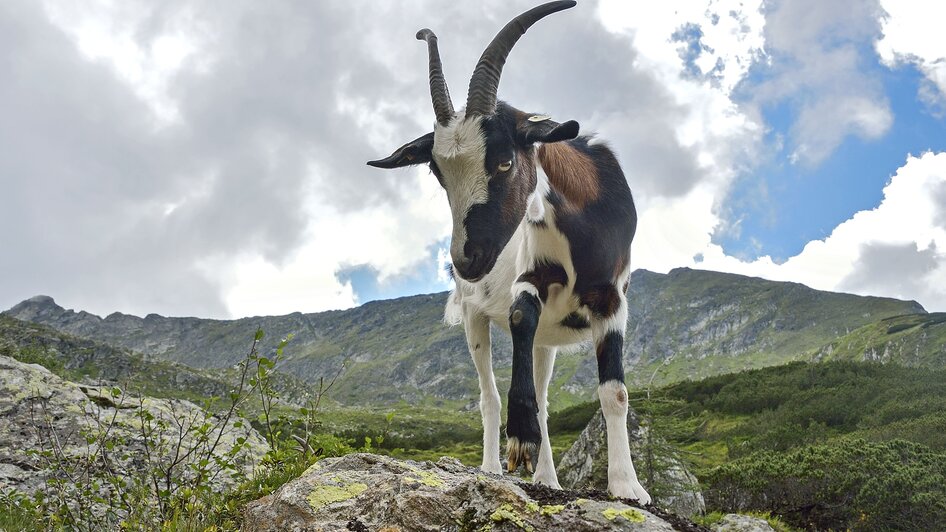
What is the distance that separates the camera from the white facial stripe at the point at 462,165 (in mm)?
5266

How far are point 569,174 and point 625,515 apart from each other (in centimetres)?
409

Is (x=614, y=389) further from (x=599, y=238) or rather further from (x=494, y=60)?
(x=494, y=60)

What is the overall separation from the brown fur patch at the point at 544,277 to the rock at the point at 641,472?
9347 mm

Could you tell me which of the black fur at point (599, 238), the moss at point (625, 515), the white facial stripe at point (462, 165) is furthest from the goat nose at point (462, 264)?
the moss at point (625, 515)

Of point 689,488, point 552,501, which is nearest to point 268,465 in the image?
point 552,501

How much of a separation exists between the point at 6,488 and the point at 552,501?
334 inches

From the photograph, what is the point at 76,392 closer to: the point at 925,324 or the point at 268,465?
the point at 268,465

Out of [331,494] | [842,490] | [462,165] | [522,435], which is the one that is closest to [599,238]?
[462,165]

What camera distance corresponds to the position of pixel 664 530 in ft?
11.1

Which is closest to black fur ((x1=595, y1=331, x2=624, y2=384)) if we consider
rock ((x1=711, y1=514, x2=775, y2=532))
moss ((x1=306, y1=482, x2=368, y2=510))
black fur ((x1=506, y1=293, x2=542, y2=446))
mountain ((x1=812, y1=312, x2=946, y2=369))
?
black fur ((x1=506, y1=293, x2=542, y2=446))

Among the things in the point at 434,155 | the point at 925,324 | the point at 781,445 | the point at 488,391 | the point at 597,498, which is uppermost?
the point at 925,324

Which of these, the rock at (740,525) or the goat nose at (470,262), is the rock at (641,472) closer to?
the rock at (740,525)

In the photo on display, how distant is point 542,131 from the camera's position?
18.6 feet

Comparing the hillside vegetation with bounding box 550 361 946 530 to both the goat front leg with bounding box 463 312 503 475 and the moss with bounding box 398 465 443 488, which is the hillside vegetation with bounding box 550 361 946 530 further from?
the moss with bounding box 398 465 443 488
